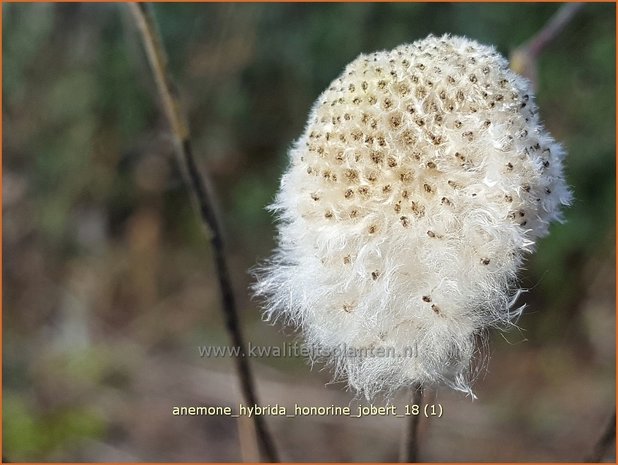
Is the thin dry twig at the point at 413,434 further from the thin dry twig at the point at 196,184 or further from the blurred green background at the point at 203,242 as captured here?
the blurred green background at the point at 203,242

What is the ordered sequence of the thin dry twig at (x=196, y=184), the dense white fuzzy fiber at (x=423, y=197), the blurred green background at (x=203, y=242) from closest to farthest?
the dense white fuzzy fiber at (x=423, y=197), the thin dry twig at (x=196, y=184), the blurred green background at (x=203, y=242)

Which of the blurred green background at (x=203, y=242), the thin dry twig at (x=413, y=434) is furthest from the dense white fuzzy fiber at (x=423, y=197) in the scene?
the blurred green background at (x=203, y=242)

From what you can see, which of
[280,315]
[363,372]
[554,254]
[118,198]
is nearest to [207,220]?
[280,315]

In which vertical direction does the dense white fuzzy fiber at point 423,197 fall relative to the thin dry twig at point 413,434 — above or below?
above

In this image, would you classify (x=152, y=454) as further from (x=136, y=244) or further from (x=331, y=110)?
(x=331, y=110)

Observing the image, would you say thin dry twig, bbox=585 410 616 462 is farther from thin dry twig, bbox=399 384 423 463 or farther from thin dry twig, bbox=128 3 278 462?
thin dry twig, bbox=128 3 278 462

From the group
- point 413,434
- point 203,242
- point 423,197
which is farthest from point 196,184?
point 203,242
